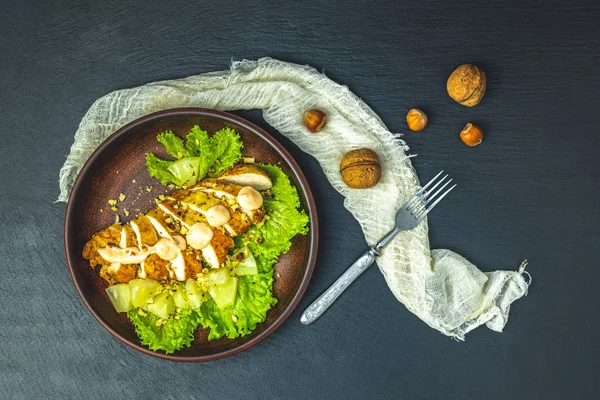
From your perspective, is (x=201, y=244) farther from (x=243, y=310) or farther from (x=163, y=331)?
(x=163, y=331)

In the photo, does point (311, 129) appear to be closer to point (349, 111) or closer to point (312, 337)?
point (349, 111)

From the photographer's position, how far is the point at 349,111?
10.5 ft

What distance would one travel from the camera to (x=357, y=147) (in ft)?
10.5

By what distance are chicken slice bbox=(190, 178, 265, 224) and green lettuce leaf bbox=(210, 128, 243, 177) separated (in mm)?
139

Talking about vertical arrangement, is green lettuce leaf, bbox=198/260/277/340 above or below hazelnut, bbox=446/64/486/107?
below

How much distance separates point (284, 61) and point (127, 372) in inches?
87.6

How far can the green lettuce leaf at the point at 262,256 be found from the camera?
3084 millimetres

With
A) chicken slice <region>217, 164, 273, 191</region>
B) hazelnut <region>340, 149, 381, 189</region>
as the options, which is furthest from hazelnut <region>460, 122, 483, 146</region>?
chicken slice <region>217, 164, 273, 191</region>

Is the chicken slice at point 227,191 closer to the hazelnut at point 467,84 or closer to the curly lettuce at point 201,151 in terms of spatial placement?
the curly lettuce at point 201,151

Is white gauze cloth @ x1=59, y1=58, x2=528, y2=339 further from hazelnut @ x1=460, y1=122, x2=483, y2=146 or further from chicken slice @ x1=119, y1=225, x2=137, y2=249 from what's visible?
chicken slice @ x1=119, y1=225, x2=137, y2=249

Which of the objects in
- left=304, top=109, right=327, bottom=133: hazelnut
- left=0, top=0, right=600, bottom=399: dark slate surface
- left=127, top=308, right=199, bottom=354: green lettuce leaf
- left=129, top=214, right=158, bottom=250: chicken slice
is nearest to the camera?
left=129, top=214, right=158, bottom=250: chicken slice

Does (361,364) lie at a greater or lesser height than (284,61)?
lesser

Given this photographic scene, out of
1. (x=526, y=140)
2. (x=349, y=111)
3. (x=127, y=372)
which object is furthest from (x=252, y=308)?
(x=526, y=140)

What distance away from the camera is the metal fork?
124 inches
